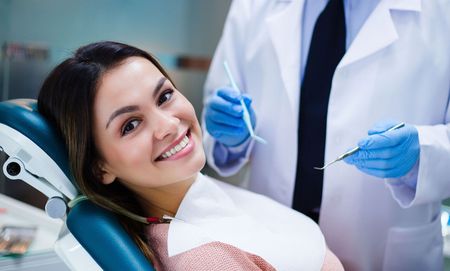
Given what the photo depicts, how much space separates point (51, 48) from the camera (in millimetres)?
2018

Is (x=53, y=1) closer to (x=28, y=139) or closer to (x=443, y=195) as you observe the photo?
(x=28, y=139)

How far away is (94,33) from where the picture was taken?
85.7 inches

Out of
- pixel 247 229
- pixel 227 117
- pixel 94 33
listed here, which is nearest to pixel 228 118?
pixel 227 117

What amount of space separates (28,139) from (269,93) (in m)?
0.86

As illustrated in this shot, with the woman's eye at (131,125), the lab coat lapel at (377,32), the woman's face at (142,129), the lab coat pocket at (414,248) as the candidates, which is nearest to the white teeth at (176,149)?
the woman's face at (142,129)

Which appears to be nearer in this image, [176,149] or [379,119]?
[176,149]

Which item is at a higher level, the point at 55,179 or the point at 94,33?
the point at 94,33

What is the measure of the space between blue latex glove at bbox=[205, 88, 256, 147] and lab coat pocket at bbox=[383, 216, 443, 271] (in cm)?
60

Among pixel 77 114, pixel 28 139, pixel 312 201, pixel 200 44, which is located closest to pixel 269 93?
pixel 312 201

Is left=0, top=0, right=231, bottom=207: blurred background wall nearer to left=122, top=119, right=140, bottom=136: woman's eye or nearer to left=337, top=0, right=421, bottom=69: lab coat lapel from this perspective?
left=122, top=119, right=140, bottom=136: woman's eye

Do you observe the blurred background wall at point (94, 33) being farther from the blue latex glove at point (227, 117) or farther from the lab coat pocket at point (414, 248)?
the lab coat pocket at point (414, 248)

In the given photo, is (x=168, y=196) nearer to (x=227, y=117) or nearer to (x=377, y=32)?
(x=227, y=117)

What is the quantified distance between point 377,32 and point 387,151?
417 millimetres

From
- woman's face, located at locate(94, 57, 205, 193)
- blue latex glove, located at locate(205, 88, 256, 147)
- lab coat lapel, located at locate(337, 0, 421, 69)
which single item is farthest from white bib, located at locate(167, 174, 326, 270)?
lab coat lapel, located at locate(337, 0, 421, 69)
